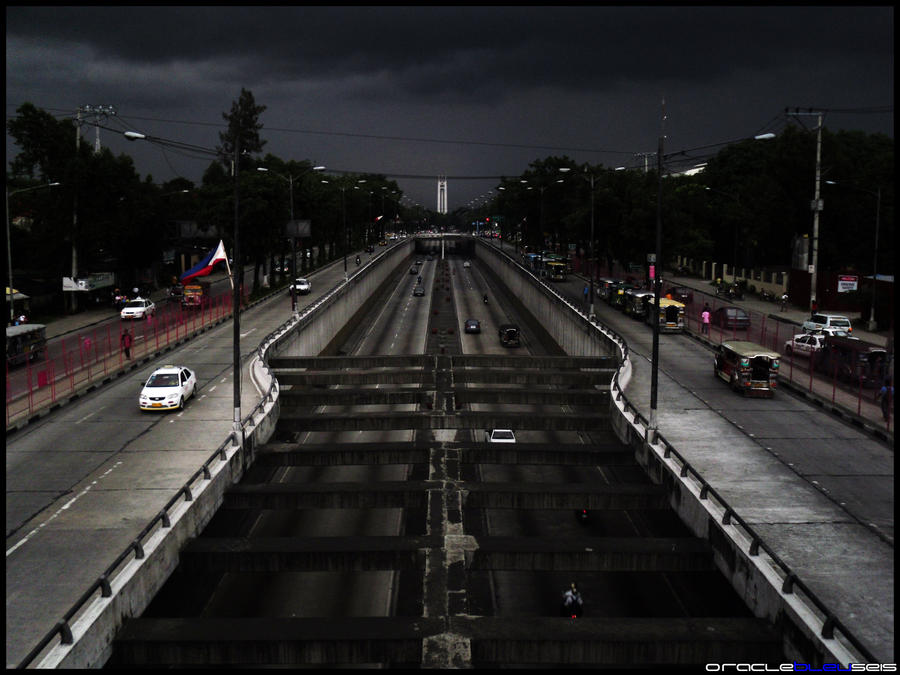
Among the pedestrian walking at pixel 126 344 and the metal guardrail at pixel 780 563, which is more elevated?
the pedestrian walking at pixel 126 344

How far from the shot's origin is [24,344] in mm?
47031

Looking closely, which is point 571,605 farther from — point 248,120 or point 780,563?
point 248,120

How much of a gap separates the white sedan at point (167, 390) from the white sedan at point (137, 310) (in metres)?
30.4

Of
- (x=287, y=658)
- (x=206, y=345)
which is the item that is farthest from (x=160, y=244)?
(x=287, y=658)

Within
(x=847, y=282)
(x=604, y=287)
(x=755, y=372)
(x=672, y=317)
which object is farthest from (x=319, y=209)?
(x=755, y=372)

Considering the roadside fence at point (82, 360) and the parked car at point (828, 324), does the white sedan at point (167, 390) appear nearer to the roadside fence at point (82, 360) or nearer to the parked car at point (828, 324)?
the roadside fence at point (82, 360)

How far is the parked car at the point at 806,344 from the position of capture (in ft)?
152

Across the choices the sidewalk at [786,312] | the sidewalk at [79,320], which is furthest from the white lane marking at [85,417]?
the sidewalk at [786,312]

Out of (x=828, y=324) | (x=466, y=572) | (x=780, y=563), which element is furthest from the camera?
(x=828, y=324)

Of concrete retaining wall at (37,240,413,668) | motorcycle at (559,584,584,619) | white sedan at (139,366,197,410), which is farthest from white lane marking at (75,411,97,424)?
motorcycle at (559,584,584,619)

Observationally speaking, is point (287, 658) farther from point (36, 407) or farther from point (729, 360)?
point (729, 360)

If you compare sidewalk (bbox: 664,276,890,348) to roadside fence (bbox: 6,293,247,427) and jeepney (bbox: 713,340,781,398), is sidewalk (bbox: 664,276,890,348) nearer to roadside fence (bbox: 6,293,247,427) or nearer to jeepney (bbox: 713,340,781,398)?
jeepney (bbox: 713,340,781,398)

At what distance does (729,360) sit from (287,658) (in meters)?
31.7

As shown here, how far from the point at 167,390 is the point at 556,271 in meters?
75.3
